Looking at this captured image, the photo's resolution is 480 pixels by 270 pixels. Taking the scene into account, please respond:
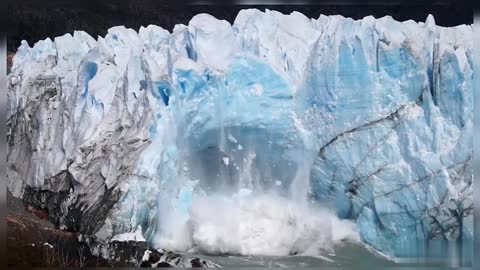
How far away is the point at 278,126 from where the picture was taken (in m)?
6.12

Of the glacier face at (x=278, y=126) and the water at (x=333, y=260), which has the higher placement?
the glacier face at (x=278, y=126)

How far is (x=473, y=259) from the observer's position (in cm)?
603

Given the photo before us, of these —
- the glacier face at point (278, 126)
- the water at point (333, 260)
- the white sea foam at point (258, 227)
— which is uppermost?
the glacier face at point (278, 126)

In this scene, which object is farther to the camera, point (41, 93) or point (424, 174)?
point (41, 93)

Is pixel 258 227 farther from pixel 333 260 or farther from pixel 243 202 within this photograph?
pixel 333 260

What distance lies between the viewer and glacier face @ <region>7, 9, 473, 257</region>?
6.00 metres

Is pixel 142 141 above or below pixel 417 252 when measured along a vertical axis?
above

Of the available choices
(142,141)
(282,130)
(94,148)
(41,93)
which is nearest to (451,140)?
(282,130)

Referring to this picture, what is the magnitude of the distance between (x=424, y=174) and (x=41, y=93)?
3231 millimetres

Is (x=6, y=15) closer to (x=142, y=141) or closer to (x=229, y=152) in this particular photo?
(x=142, y=141)

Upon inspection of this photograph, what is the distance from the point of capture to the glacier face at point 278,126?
19.7ft

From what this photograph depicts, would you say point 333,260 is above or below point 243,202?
below

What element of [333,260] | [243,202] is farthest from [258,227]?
[333,260]

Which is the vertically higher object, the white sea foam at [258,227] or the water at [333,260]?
the white sea foam at [258,227]
